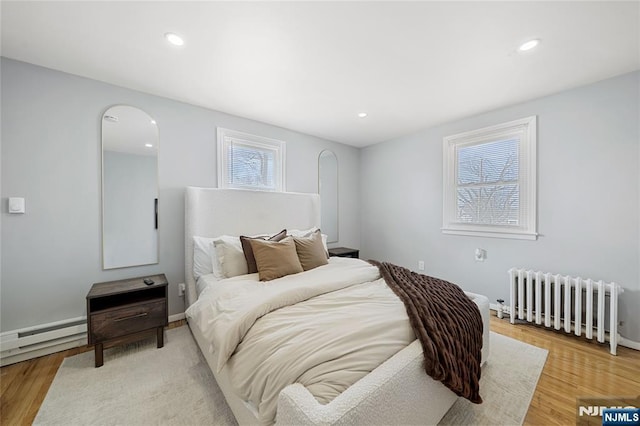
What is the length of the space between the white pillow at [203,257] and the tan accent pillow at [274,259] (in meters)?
0.51

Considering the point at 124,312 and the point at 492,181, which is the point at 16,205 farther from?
the point at 492,181

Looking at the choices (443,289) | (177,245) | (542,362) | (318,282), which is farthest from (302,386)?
(177,245)

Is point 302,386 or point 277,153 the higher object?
point 277,153

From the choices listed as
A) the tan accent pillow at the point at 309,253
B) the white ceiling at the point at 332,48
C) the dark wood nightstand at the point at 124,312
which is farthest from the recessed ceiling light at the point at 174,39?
the dark wood nightstand at the point at 124,312

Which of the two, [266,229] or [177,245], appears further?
[266,229]

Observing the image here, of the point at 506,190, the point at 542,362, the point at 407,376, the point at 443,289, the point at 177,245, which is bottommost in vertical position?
the point at 542,362

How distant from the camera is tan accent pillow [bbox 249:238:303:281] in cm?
222

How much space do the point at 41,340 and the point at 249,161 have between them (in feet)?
8.37

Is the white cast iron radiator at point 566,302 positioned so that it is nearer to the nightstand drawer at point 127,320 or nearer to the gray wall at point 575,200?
the gray wall at point 575,200

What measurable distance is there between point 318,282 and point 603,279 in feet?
8.93

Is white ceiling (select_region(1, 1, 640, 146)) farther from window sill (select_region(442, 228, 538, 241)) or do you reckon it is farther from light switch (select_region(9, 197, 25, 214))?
window sill (select_region(442, 228, 538, 241))

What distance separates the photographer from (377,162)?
4.41 metres

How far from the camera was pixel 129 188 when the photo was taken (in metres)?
2.51

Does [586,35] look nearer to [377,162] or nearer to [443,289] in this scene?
[443,289]
